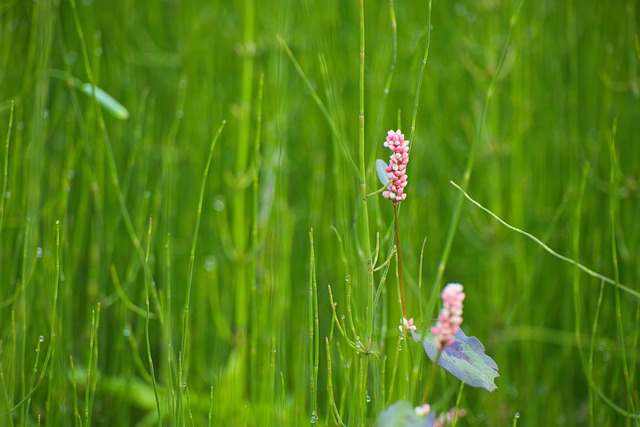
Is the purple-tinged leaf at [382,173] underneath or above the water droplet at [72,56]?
underneath

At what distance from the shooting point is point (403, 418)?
57cm

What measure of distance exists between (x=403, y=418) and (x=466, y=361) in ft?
0.36

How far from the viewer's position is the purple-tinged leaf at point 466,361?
0.63m

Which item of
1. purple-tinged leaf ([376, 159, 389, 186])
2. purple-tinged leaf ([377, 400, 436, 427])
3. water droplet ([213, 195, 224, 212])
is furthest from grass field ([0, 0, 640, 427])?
purple-tinged leaf ([377, 400, 436, 427])

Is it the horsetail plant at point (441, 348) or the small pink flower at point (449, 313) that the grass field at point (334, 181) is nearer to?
A: the horsetail plant at point (441, 348)

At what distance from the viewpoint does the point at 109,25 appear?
76.1 inches

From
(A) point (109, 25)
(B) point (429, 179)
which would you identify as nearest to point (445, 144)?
(B) point (429, 179)

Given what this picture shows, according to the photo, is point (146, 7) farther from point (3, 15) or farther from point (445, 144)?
point (445, 144)

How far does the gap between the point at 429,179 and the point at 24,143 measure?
43.0 inches

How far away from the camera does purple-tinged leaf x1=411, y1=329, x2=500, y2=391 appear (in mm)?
628

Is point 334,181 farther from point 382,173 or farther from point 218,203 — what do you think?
point 382,173

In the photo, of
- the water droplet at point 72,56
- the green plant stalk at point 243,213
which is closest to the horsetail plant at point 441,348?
the green plant stalk at point 243,213

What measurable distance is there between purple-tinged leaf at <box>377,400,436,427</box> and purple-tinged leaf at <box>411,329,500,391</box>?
0.06m

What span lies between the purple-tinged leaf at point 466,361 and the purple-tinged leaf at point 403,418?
64 mm
